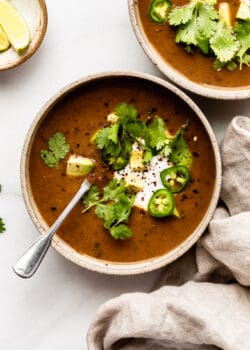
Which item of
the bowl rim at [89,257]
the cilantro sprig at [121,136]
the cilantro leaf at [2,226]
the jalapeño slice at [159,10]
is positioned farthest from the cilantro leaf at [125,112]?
the cilantro leaf at [2,226]

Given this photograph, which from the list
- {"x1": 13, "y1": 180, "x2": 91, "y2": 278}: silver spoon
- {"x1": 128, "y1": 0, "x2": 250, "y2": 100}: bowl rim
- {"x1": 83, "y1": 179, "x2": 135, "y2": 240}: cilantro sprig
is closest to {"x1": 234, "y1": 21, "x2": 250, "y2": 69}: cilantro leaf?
{"x1": 128, "y1": 0, "x2": 250, "y2": 100}: bowl rim

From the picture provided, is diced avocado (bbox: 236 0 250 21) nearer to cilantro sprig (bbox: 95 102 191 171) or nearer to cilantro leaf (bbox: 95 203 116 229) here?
cilantro sprig (bbox: 95 102 191 171)

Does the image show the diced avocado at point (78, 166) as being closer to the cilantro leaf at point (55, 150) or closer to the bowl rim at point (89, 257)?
the cilantro leaf at point (55, 150)

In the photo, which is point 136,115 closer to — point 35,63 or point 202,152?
point 202,152

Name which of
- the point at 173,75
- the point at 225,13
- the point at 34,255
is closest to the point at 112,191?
the point at 34,255

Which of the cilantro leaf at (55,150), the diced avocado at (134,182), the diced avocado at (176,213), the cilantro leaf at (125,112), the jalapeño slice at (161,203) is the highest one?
the cilantro leaf at (125,112)

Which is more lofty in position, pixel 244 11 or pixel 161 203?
pixel 244 11

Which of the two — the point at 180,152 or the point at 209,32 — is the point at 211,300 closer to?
the point at 180,152
